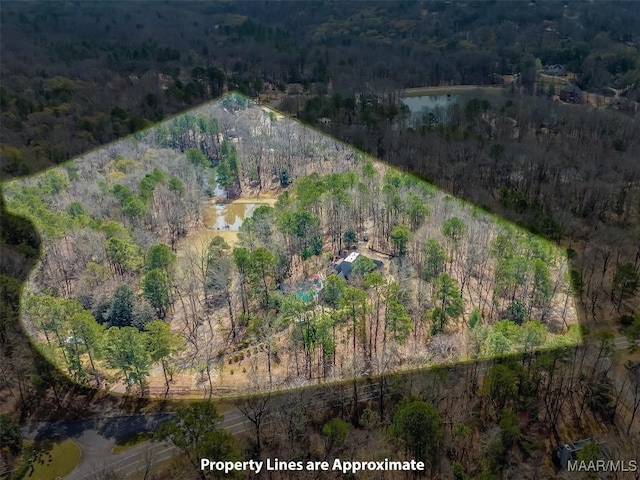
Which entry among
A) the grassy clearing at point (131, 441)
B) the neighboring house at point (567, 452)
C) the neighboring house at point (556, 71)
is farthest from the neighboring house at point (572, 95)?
the grassy clearing at point (131, 441)

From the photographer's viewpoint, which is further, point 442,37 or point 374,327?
point 442,37

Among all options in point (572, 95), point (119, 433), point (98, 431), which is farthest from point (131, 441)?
point (572, 95)

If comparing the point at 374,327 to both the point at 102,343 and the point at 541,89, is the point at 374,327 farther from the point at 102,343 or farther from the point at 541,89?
the point at 541,89

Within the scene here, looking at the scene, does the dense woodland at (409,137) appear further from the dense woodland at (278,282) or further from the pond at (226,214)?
the pond at (226,214)

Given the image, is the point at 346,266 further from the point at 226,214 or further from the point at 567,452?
the point at 226,214

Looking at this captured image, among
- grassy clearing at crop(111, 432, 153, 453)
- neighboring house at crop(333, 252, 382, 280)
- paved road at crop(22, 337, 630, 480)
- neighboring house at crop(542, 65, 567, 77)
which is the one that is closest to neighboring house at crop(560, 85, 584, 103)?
neighboring house at crop(542, 65, 567, 77)

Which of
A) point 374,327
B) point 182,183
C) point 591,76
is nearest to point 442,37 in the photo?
point 591,76

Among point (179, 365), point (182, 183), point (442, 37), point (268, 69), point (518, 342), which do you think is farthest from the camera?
point (442, 37)
